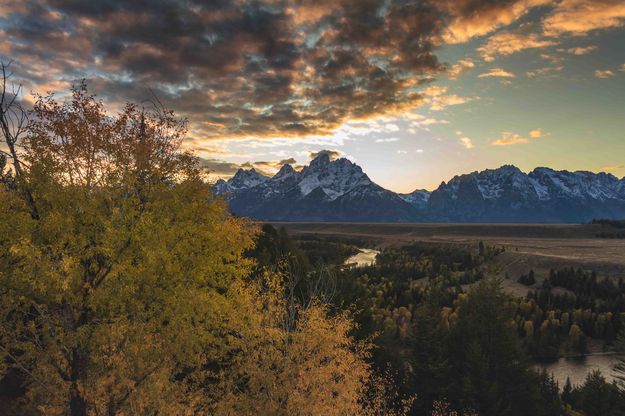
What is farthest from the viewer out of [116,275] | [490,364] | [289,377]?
[490,364]

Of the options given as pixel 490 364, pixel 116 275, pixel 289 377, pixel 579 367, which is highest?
pixel 116 275

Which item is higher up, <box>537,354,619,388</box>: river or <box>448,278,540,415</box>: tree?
<box>448,278,540,415</box>: tree

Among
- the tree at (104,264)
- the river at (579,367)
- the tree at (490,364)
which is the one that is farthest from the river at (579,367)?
the tree at (104,264)

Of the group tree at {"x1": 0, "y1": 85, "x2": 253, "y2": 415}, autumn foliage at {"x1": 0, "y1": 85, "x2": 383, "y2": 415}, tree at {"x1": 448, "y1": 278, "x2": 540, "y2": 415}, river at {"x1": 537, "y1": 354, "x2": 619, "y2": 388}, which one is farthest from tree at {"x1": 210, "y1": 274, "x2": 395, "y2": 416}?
river at {"x1": 537, "y1": 354, "x2": 619, "y2": 388}

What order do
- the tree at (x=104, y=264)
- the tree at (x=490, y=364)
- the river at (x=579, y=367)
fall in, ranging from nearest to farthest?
the tree at (x=104, y=264), the tree at (x=490, y=364), the river at (x=579, y=367)

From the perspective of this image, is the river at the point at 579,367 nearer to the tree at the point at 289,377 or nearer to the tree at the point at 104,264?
the tree at the point at 289,377

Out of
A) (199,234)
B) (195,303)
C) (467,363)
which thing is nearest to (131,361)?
(195,303)

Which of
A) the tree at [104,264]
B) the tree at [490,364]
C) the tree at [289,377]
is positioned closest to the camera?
the tree at [104,264]

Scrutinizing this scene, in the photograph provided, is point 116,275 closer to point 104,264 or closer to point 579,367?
point 104,264

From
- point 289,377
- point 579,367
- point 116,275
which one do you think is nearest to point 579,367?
point 579,367

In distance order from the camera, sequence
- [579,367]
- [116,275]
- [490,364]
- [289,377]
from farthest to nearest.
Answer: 1. [579,367]
2. [490,364]
3. [289,377]
4. [116,275]

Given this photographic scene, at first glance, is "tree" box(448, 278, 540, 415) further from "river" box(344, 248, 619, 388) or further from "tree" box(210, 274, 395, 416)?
"river" box(344, 248, 619, 388)

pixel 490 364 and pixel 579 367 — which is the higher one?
pixel 490 364

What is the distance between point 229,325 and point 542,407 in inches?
1190
